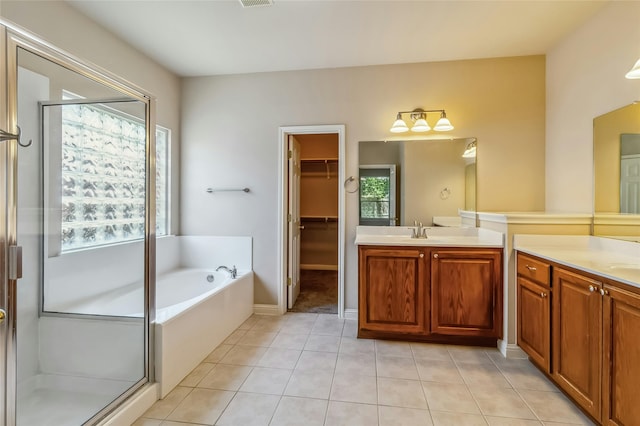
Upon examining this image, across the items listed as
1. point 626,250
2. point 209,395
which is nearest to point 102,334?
point 209,395

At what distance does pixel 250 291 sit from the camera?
3277 millimetres

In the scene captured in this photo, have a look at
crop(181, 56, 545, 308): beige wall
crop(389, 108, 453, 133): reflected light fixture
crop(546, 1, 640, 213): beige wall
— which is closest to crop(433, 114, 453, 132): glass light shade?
crop(389, 108, 453, 133): reflected light fixture

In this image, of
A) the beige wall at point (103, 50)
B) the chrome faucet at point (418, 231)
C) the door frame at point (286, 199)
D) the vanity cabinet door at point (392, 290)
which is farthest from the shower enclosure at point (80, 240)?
the chrome faucet at point (418, 231)

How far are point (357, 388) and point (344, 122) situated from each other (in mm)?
2439

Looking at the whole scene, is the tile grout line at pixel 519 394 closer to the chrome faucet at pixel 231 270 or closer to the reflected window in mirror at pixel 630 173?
the reflected window in mirror at pixel 630 173

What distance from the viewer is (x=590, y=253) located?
2.11 m

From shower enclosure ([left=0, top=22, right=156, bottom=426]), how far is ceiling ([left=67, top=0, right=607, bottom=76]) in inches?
33.6

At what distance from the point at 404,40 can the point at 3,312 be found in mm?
3129

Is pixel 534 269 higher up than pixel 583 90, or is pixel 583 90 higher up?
pixel 583 90

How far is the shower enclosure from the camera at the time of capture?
5.40ft

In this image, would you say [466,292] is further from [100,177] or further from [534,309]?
[100,177]

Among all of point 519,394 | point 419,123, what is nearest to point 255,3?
point 419,123

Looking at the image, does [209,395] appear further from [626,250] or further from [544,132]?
[544,132]

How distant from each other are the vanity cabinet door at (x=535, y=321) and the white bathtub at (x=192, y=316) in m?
2.43
